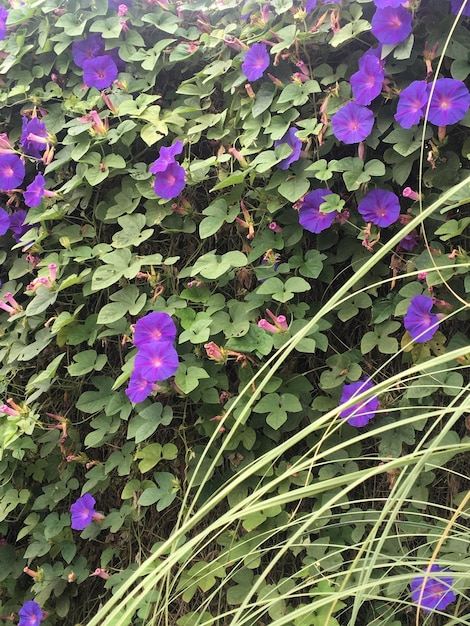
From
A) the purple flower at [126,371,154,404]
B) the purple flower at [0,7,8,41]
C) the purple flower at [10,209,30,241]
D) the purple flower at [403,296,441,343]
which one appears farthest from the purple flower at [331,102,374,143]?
the purple flower at [0,7,8,41]

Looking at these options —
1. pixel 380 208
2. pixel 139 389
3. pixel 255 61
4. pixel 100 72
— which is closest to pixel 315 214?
pixel 380 208

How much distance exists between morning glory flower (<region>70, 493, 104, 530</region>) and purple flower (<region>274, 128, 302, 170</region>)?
2.76 feet

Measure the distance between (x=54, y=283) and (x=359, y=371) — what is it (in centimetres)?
71

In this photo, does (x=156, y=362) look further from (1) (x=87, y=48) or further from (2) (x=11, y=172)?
(1) (x=87, y=48)

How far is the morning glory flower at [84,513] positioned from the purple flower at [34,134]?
0.85m

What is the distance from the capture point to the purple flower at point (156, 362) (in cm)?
101

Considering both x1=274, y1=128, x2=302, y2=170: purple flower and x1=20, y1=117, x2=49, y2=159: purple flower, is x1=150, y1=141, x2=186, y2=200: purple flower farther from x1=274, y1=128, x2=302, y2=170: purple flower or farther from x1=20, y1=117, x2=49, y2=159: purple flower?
x1=20, y1=117, x2=49, y2=159: purple flower

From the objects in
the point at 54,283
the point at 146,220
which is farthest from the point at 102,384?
the point at 146,220

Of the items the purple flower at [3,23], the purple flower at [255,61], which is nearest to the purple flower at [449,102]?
the purple flower at [255,61]

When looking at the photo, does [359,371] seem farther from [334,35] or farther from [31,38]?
[31,38]

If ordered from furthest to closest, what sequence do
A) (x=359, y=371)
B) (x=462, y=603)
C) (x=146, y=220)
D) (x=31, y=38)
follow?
(x=31, y=38), (x=146, y=220), (x=359, y=371), (x=462, y=603)

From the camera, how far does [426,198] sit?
1.04 metres

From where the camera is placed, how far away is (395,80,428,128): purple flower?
97 cm

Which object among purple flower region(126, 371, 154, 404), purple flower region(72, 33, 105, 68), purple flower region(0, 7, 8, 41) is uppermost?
purple flower region(0, 7, 8, 41)
